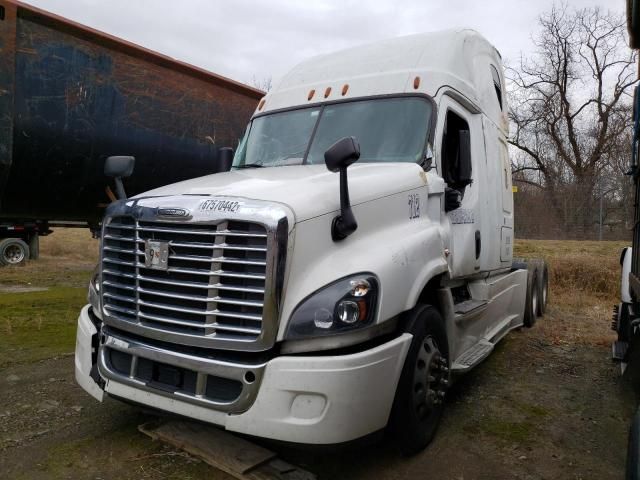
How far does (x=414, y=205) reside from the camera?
3582mm

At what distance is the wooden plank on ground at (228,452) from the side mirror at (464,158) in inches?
Result: 97.8

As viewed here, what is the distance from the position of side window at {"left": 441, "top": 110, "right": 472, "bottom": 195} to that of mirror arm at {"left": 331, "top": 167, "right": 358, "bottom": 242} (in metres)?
1.49

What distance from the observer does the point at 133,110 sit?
27.5 feet

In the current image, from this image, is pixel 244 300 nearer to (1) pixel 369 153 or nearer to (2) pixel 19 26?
(1) pixel 369 153

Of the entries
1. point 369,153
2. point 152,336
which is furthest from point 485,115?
point 152,336

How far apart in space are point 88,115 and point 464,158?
20.1ft

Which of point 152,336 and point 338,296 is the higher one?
point 338,296

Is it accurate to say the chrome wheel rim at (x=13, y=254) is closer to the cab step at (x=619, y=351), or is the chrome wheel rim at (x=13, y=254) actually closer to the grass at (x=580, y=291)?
the grass at (x=580, y=291)

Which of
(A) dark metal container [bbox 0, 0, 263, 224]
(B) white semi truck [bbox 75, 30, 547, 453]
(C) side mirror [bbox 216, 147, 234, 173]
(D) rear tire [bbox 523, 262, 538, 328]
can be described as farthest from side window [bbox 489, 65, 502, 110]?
(A) dark metal container [bbox 0, 0, 263, 224]

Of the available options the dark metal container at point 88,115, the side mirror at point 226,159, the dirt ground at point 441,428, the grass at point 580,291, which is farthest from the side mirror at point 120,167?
the grass at point 580,291

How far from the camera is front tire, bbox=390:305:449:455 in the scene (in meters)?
3.11

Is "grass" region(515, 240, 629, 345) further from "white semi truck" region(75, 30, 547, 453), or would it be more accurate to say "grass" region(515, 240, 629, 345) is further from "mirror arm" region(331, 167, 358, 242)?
"mirror arm" region(331, 167, 358, 242)

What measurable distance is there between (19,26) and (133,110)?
1.88 metres

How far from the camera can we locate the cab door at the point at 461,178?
160 inches
